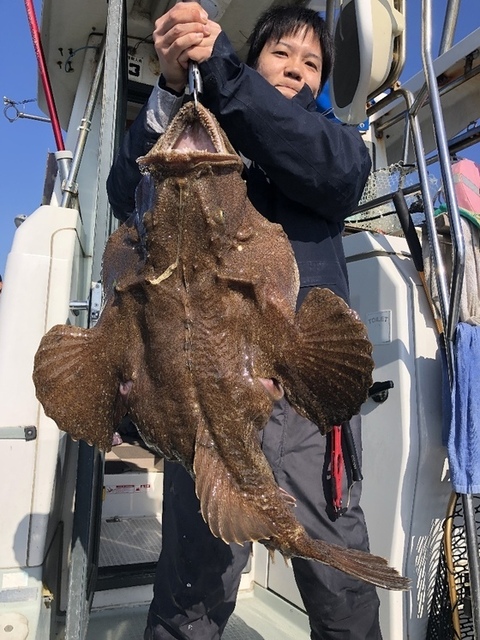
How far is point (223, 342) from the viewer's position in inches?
65.6

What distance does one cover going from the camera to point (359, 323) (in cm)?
166

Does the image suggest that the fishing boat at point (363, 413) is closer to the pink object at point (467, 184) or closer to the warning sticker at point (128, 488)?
the pink object at point (467, 184)

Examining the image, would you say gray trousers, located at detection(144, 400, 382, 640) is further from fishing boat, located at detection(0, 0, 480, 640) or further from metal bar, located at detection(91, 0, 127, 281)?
metal bar, located at detection(91, 0, 127, 281)

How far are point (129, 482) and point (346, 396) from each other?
3.87 meters

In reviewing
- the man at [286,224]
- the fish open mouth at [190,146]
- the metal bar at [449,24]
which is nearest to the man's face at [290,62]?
the man at [286,224]

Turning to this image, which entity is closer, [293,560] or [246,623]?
[293,560]

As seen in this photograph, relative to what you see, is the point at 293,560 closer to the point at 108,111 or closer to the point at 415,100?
the point at 108,111

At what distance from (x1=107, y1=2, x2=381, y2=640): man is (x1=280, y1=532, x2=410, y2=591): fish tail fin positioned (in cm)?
61

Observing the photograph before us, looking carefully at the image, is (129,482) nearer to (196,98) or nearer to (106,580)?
(106,580)

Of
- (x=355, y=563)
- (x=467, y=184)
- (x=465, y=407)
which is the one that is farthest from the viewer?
(x=467, y=184)

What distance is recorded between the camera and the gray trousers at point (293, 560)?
2271 mm

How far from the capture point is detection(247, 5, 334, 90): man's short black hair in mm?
2551

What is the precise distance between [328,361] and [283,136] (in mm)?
880

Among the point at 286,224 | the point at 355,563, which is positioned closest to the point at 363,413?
the point at 286,224
